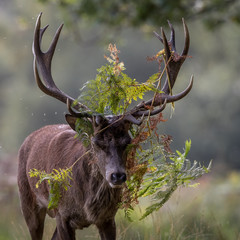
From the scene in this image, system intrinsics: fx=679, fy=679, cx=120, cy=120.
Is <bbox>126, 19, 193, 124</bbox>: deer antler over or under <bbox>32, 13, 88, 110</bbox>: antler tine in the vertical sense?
under

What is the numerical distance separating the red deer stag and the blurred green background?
0.59m

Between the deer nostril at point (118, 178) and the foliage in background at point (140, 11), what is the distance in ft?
20.1

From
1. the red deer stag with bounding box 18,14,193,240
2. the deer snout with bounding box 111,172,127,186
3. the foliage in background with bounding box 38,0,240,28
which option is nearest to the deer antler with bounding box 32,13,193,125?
the red deer stag with bounding box 18,14,193,240

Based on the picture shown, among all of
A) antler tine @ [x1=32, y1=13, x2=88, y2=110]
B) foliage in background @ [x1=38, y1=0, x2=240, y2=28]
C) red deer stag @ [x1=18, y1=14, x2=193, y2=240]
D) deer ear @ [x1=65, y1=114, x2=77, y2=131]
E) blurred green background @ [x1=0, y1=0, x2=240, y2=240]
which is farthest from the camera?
foliage in background @ [x1=38, y1=0, x2=240, y2=28]

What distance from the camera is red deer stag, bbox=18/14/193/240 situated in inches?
210

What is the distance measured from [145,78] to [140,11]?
29971 mm

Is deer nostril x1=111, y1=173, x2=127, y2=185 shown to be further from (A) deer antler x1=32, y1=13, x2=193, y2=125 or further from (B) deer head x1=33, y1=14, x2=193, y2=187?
(A) deer antler x1=32, y1=13, x2=193, y2=125

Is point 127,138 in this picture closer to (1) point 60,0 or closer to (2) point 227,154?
(1) point 60,0

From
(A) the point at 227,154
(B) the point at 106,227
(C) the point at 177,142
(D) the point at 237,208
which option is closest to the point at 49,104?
(C) the point at 177,142

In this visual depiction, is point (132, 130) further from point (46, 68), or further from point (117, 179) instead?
point (46, 68)

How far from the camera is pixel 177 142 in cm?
3731

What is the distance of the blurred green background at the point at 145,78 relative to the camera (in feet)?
26.3

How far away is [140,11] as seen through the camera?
11094mm

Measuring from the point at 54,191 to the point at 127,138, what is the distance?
786 mm
